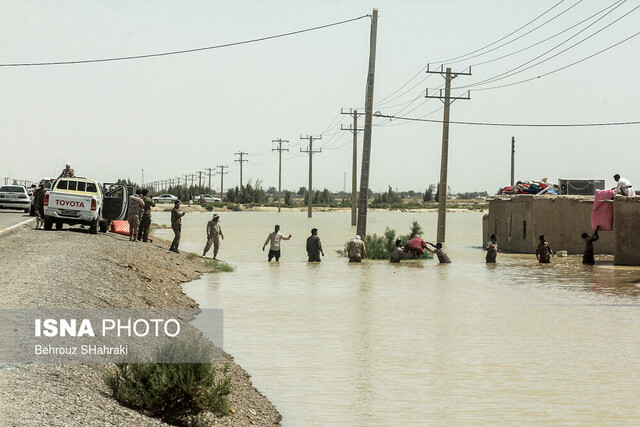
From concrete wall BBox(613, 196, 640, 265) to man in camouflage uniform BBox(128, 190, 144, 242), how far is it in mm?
Result: 17940

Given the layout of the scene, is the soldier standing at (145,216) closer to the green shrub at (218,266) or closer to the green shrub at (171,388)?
the green shrub at (218,266)

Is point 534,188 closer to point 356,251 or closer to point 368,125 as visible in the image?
point 368,125

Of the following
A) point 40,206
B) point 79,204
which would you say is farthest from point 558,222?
point 40,206

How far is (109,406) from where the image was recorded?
8.58 meters

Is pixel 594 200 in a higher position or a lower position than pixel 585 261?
higher

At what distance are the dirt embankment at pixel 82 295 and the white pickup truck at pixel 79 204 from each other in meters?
0.60

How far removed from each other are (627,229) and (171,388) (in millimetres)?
27671

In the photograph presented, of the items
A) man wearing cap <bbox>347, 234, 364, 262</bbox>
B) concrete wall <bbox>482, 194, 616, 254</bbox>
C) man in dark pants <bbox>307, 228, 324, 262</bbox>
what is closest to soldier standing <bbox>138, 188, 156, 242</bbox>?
man in dark pants <bbox>307, 228, 324, 262</bbox>

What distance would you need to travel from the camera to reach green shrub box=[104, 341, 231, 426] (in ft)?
29.8

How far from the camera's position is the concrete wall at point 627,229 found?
3269 centimetres

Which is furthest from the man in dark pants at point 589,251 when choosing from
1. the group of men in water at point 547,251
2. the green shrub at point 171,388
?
the green shrub at point 171,388

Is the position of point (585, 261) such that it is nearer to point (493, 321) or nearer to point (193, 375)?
point (493, 321)

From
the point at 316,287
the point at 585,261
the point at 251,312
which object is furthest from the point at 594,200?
the point at 251,312

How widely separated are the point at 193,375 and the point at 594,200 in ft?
97.4
